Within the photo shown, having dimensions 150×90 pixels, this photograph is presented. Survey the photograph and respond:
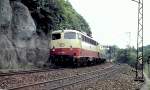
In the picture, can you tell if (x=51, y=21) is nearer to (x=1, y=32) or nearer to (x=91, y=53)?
(x=91, y=53)

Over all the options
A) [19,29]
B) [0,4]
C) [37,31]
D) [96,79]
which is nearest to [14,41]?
[19,29]

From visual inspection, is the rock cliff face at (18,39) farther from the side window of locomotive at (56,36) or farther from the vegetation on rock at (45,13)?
the side window of locomotive at (56,36)

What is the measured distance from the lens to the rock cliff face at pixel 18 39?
27.4 metres

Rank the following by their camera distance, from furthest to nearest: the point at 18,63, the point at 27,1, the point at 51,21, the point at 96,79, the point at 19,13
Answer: the point at 51,21
the point at 27,1
the point at 19,13
the point at 18,63
the point at 96,79

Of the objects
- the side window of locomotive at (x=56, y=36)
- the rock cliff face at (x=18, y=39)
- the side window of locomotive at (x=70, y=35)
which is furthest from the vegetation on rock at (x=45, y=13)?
the side window of locomotive at (x=70, y=35)

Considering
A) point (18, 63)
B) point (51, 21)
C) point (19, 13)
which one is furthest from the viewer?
point (51, 21)

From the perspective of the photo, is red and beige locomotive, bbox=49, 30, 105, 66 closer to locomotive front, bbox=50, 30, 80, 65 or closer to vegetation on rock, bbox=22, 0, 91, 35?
locomotive front, bbox=50, 30, 80, 65

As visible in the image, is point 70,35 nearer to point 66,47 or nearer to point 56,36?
point 66,47

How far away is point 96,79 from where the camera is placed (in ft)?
72.3

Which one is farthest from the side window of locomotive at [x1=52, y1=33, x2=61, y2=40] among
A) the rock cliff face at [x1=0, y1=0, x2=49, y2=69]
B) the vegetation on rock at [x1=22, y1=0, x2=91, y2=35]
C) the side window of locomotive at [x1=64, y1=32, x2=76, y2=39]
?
the vegetation on rock at [x1=22, y1=0, x2=91, y2=35]

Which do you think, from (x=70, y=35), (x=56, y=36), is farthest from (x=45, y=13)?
(x=70, y=35)

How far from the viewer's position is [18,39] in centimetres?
3091

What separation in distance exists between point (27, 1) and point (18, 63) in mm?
7047

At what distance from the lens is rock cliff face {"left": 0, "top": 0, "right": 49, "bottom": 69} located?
27.4m
